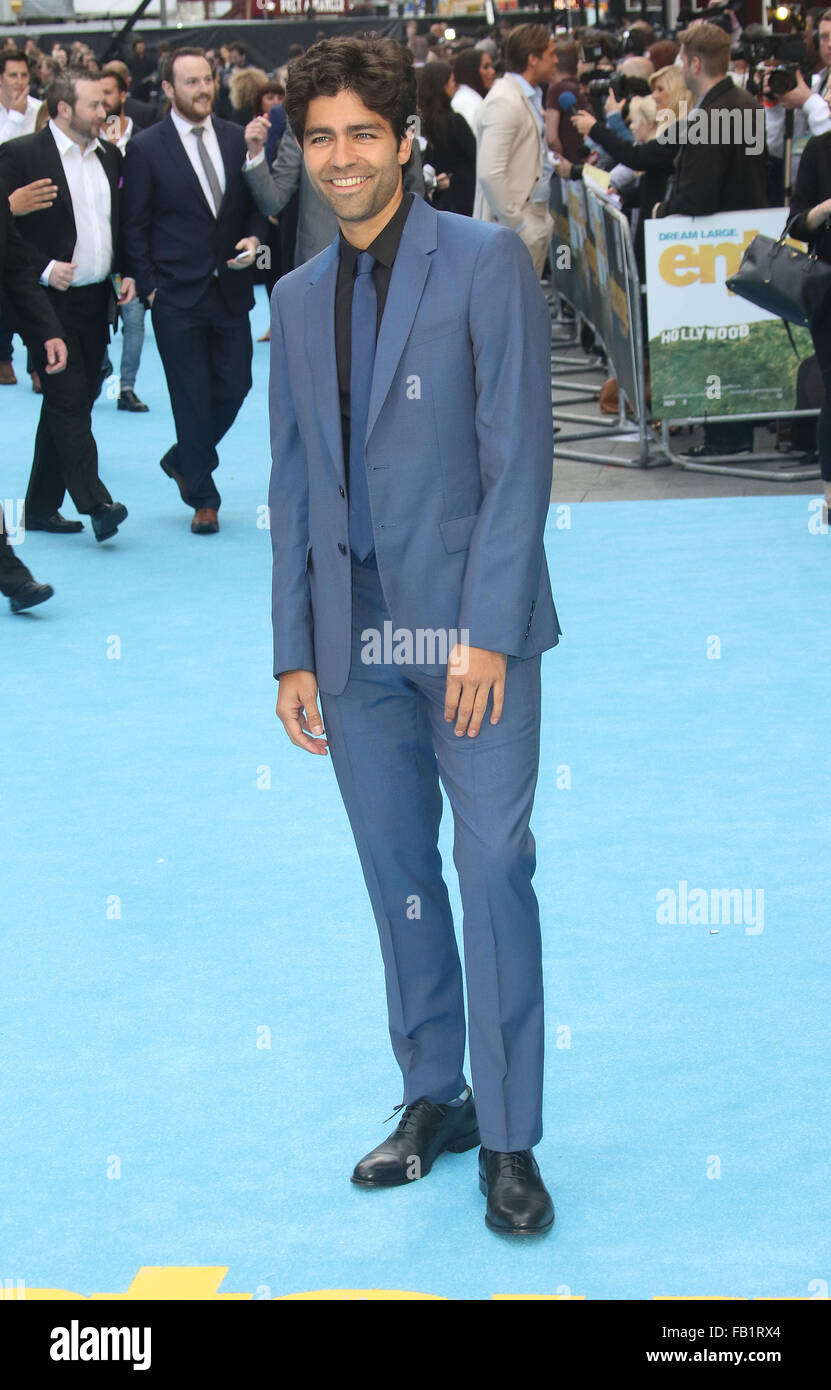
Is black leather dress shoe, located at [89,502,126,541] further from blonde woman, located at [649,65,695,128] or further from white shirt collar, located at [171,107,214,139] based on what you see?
blonde woman, located at [649,65,695,128]

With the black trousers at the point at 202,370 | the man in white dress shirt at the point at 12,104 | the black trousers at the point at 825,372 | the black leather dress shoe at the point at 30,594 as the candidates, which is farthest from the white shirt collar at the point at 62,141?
the man in white dress shirt at the point at 12,104

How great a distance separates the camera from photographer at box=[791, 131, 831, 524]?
24.3ft

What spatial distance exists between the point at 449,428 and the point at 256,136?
6.65m

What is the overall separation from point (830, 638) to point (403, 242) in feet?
13.6

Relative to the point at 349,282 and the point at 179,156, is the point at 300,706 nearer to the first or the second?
the point at 349,282

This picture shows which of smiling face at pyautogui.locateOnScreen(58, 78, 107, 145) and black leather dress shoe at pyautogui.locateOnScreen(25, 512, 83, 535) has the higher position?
smiling face at pyautogui.locateOnScreen(58, 78, 107, 145)

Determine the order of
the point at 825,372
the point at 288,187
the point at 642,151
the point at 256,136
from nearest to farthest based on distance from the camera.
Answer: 1. the point at 825,372
2. the point at 256,136
3. the point at 288,187
4. the point at 642,151

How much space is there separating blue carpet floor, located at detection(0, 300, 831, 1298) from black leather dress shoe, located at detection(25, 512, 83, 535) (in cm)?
173

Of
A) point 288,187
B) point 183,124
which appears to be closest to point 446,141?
point 288,187

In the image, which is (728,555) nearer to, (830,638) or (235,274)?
(830,638)

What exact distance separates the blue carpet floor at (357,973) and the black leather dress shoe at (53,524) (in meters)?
1.73

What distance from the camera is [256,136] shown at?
8.96 meters

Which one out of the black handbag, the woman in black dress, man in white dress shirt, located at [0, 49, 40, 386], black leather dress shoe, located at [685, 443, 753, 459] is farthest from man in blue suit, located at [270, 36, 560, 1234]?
man in white dress shirt, located at [0, 49, 40, 386]
